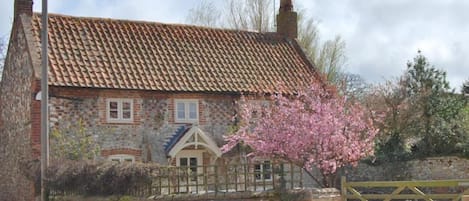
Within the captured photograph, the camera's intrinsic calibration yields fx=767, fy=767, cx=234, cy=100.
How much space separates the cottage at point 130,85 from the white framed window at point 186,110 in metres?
0.04

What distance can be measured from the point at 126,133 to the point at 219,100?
14.9ft

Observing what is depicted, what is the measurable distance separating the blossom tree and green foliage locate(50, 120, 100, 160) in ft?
18.2

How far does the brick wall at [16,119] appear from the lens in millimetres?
30609

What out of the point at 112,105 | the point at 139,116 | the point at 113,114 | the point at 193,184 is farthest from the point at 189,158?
the point at 193,184

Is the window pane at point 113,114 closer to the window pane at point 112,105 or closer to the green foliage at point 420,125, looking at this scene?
the window pane at point 112,105

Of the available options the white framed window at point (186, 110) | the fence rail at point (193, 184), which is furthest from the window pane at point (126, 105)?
the fence rail at point (193, 184)

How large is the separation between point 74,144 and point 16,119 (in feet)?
13.7

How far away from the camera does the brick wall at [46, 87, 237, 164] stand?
30031 mm

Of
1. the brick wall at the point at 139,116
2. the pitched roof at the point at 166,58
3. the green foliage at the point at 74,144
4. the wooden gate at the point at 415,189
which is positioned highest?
the pitched roof at the point at 166,58

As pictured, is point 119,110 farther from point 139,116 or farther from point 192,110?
point 192,110

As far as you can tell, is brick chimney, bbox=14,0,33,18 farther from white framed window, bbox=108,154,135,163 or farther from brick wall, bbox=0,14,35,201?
white framed window, bbox=108,154,135,163

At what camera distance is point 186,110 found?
32.9 metres

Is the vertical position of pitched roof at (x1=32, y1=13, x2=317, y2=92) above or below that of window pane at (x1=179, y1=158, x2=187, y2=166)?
above

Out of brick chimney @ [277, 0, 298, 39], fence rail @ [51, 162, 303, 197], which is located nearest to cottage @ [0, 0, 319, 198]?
brick chimney @ [277, 0, 298, 39]
